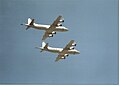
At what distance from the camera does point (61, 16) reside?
17.8 m

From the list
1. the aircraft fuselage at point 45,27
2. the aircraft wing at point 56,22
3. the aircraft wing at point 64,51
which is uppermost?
the aircraft wing at point 56,22

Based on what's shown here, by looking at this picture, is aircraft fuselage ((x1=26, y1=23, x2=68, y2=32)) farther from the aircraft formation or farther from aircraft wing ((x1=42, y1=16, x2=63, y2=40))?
aircraft wing ((x1=42, y1=16, x2=63, y2=40))

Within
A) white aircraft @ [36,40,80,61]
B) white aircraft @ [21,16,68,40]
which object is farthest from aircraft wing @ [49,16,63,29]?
white aircraft @ [36,40,80,61]

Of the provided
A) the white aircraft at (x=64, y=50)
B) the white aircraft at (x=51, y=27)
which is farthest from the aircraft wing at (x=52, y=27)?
the white aircraft at (x=64, y=50)

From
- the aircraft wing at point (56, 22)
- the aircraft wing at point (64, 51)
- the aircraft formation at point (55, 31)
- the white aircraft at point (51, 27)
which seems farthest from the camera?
the aircraft wing at point (64, 51)

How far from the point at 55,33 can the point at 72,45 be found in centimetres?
107

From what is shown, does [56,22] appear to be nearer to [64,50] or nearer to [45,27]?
[45,27]

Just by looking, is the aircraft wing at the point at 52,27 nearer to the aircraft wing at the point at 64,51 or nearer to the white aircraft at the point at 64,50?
the white aircraft at the point at 64,50

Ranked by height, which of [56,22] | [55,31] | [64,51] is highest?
[56,22]

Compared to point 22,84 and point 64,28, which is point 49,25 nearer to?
point 64,28

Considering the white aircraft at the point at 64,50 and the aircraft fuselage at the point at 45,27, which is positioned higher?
the aircraft fuselage at the point at 45,27

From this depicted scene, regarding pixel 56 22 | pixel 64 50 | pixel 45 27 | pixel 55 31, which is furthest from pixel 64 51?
pixel 56 22

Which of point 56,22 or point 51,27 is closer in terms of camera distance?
point 56,22

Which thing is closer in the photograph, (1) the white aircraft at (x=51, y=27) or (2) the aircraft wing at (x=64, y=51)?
(1) the white aircraft at (x=51, y=27)
